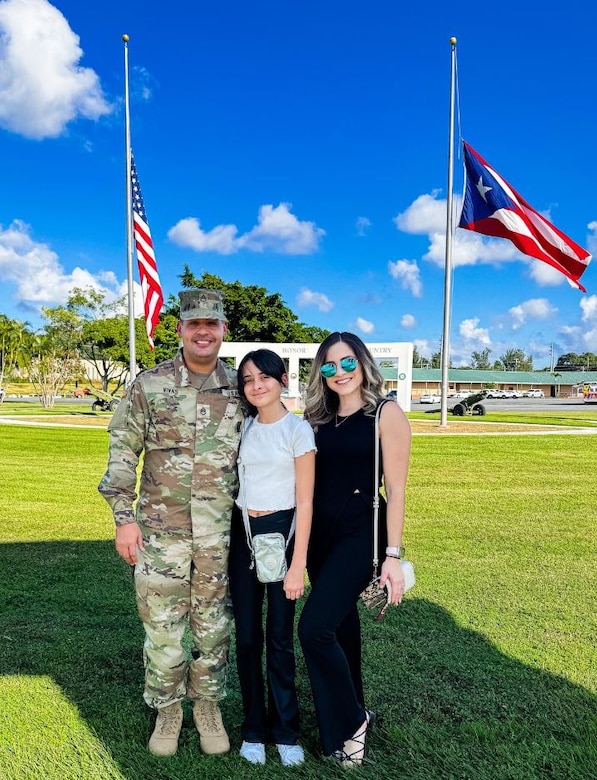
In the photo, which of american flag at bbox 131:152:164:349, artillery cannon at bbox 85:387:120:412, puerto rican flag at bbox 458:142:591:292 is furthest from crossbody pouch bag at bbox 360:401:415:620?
artillery cannon at bbox 85:387:120:412

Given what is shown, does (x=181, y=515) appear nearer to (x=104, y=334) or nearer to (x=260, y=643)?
(x=260, y=643)

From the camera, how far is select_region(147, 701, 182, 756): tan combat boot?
115 inches

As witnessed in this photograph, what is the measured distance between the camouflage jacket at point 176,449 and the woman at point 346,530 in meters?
0.43

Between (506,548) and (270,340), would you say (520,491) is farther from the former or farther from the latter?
(270,340)

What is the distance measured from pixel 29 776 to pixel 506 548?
507 cm

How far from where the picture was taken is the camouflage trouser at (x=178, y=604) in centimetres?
287

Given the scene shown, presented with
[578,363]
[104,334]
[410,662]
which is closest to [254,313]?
[104,334]

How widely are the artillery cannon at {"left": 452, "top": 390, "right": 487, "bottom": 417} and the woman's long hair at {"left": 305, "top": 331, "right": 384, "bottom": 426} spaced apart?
2579 cm

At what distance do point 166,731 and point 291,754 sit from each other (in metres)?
0.59

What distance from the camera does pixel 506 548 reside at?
6609mm

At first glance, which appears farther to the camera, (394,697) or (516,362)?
(516,362)

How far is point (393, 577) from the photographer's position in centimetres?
279

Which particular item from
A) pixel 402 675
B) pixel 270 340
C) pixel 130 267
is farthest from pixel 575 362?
pixel 402 675

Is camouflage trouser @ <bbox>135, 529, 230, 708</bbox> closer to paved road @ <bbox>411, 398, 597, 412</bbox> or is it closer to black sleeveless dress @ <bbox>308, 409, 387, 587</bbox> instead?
black sleeveless dress @ <bbox>308, 409, 387, 587</bbox>
